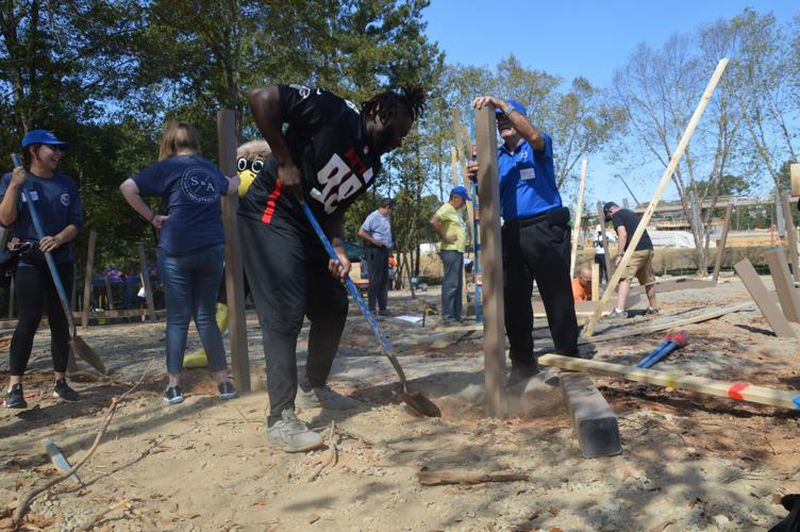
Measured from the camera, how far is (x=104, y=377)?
4496 mm

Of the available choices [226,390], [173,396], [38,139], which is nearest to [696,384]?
[226,390]

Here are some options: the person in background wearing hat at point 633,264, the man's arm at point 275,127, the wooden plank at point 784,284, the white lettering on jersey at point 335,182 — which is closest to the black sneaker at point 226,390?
the white lettering on jersey at point 335,182

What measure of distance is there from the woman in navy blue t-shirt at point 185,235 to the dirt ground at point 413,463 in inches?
12.4

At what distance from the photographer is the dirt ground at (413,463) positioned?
201cm

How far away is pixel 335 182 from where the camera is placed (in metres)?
2.87

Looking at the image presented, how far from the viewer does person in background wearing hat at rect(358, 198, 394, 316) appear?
942cm

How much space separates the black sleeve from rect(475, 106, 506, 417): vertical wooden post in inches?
30.0

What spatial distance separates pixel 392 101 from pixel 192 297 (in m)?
1.77

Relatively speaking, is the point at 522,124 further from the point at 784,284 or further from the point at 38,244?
the point at 784,284

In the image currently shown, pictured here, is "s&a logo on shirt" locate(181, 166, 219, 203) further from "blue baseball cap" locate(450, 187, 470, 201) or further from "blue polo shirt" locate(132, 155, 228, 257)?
"blue baseball cap" locate(450, 187, 470, 201)

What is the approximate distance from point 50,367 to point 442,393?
3.47 m

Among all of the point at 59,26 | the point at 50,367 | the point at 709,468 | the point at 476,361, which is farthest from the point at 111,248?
the point at 709,468

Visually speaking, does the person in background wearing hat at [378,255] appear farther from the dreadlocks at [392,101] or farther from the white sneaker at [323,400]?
the dreadlocks at [392,101]

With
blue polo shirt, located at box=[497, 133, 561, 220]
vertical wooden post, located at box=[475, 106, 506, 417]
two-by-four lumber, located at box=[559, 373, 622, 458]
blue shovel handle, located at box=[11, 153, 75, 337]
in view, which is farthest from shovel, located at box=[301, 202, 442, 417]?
blue shovel handle, located at box=[11, 153, 75, 337]
